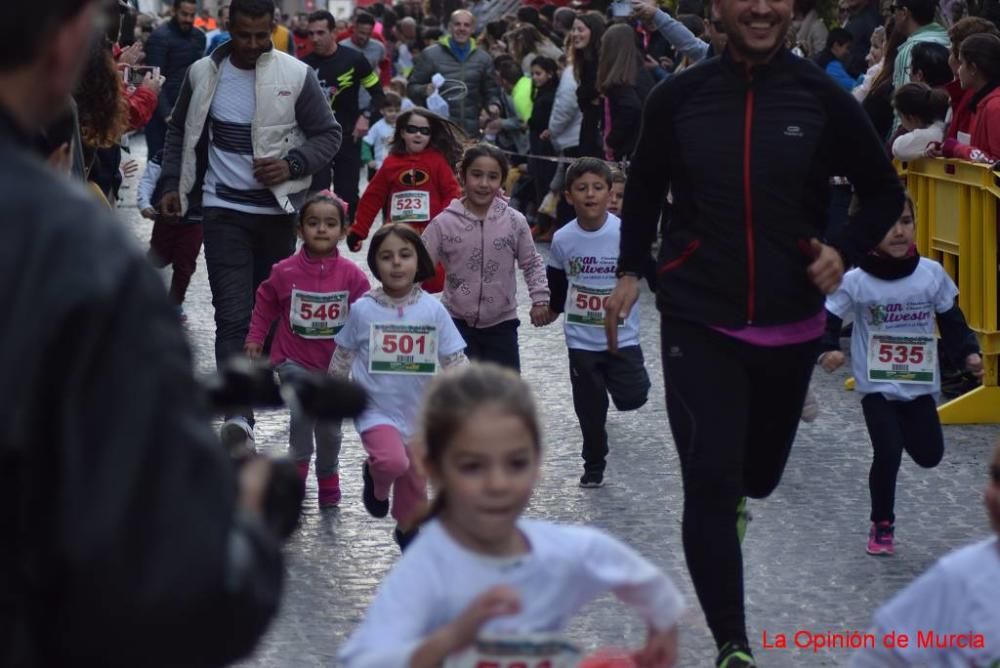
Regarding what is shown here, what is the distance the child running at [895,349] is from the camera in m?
6.97

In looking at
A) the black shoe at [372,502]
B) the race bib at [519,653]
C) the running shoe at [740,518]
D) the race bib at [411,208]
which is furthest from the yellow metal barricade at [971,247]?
the race bib at [519,653]

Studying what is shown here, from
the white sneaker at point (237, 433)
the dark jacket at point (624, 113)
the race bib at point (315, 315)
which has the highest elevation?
the dark jacket at point (624, 113)

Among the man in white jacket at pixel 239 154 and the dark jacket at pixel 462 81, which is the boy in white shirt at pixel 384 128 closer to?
the dark jacket at pixel 462 81

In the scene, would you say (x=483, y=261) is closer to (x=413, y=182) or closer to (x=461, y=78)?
(x=413, y=182)

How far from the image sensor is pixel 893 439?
703cm

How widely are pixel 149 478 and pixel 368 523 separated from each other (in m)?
5.64

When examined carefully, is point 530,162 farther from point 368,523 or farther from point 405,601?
point 405,601

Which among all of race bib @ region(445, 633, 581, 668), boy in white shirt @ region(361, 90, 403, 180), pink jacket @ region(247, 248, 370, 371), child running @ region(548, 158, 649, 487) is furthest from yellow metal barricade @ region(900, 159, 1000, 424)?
boy in white shirt @ region(361, 90, 403, 180)

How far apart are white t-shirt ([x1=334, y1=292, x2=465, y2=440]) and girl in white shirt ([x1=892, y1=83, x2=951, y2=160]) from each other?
4.27 metres

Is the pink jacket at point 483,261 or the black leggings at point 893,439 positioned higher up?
the pink jacket at point 483,261

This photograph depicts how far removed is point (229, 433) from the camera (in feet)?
27.5

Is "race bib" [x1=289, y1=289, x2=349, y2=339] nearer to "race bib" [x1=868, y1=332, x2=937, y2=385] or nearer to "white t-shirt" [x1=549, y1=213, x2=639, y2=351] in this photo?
"white t-shirt" [x1=549, y1=213, x2=639, y2=351]

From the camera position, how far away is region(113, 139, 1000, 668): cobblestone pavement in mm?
5926

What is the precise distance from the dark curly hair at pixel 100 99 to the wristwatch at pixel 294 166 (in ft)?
6.19
